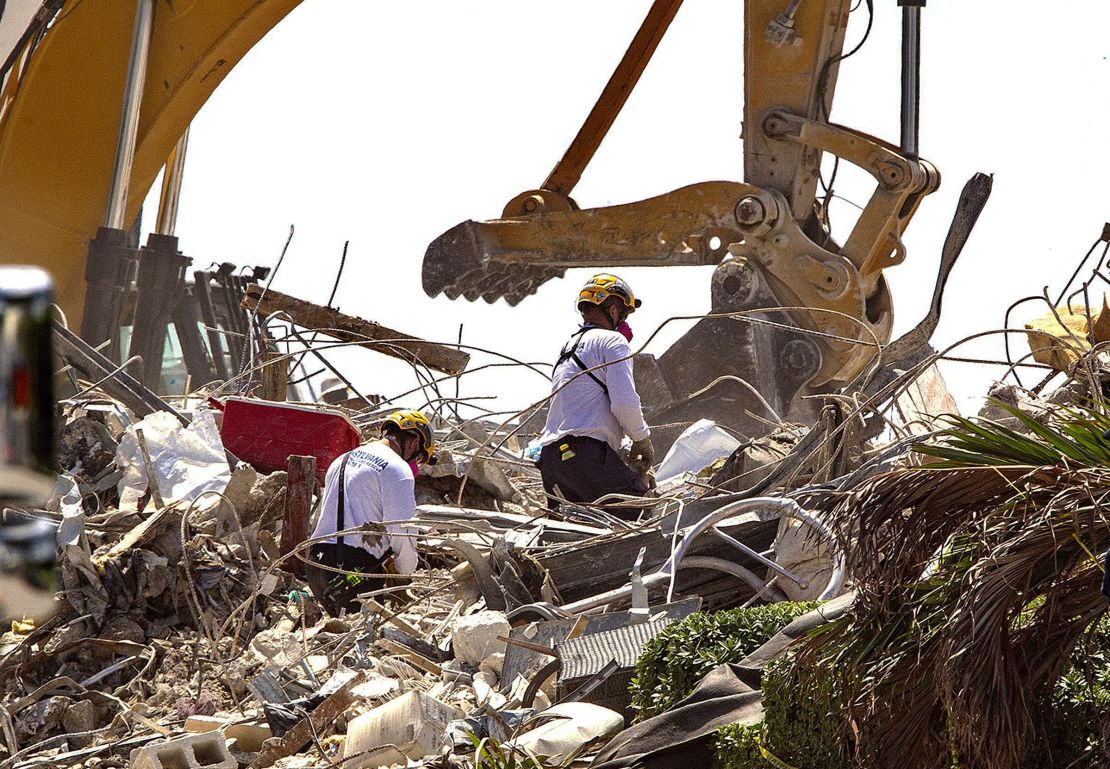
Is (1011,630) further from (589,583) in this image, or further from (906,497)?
(589,583)

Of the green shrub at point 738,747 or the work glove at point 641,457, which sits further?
the work glove at point 641,457

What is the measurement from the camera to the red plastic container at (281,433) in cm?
840

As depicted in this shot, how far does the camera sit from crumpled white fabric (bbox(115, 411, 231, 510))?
7.97 meters

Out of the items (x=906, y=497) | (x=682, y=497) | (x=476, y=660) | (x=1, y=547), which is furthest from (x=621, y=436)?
(x=1, y=547)

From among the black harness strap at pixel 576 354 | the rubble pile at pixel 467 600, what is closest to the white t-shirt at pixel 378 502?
the rubble pile at pixel 467 600

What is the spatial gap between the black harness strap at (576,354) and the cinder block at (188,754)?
2.95 metres

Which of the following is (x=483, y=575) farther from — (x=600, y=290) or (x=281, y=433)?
(x=281, y=433)

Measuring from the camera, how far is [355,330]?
966 cm

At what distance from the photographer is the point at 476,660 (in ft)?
18.1

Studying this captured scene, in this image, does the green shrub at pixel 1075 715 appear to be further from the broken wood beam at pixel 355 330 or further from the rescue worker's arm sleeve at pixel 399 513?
the broken wood beam at pixel 355 330

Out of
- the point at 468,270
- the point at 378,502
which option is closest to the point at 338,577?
the point at 378,502

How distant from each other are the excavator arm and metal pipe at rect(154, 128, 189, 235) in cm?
352

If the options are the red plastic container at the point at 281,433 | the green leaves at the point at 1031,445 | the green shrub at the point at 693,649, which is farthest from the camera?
the red plastic container at the point at 281,433

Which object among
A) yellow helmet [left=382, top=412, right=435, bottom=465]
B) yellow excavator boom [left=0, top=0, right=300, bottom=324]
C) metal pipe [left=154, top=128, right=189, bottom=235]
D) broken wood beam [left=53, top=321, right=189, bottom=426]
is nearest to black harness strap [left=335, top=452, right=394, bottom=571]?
yellow helmet [left=382, top=412, right=435, bottom=465]
